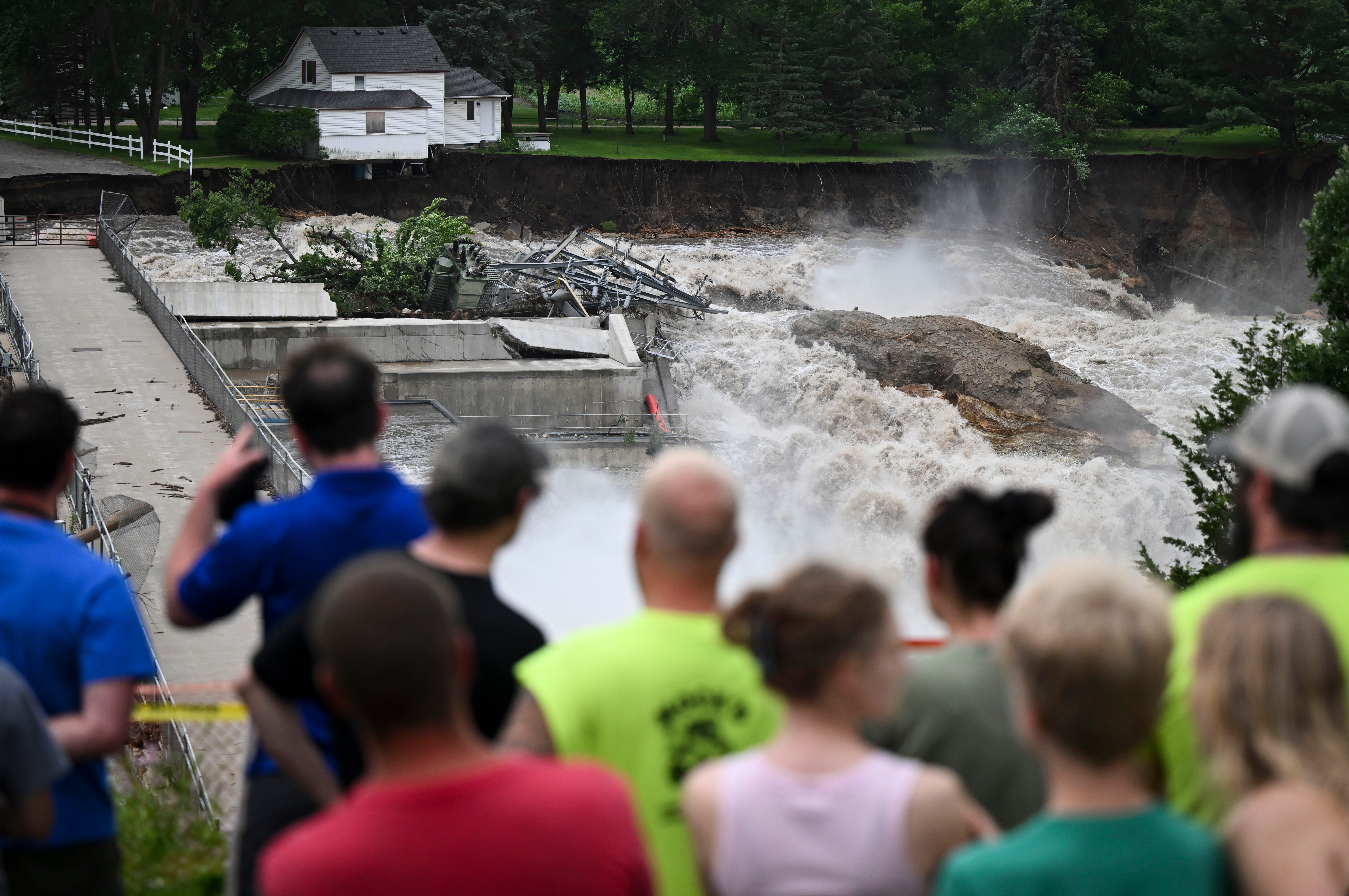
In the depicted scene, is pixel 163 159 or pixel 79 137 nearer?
pixel 163 159

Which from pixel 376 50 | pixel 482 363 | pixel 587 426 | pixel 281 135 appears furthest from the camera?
pixel 376 50

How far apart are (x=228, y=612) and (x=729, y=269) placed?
40471 millimetres

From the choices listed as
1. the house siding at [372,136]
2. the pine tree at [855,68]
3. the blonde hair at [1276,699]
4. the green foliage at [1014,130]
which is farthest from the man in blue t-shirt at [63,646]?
the pine tree at [855,68]

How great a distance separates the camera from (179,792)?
19.6 feet

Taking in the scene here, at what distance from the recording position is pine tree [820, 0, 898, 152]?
60.5m

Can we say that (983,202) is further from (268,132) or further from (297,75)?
(268,132)

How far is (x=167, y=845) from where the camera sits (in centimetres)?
540

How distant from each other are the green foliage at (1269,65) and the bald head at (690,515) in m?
57.0

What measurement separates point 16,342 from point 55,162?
90.7 ft

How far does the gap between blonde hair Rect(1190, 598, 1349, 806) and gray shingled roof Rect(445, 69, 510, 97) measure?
56.4m

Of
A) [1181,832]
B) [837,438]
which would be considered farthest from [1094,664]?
[837,438]

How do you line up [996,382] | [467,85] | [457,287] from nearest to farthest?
1. [996,382]
2. [457,287]
3. [467,85]

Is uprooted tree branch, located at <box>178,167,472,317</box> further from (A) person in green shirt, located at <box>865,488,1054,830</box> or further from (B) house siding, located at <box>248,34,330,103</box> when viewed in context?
(A) person in green shirt, located at <box>865,488,1054,830</box>

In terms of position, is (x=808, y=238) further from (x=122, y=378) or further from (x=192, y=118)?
(x=122, y=378)
